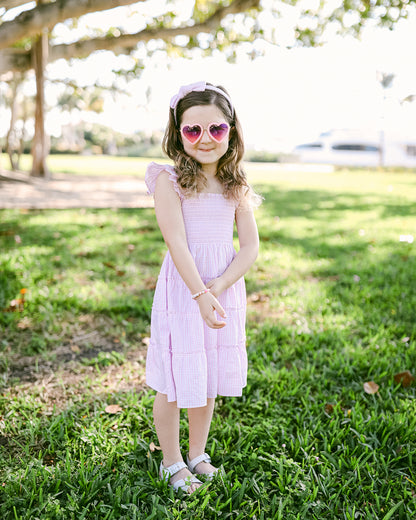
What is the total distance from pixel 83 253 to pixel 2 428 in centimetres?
263

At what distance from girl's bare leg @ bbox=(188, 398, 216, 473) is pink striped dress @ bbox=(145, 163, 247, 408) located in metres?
0.09

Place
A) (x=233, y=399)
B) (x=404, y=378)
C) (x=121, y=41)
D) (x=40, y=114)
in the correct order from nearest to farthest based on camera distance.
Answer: (x=233, y=399) → (x=404, y=378) → (x=121, y=41) → (x=40, y=114)

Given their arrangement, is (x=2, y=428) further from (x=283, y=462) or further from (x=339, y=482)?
(x=339, y=482)

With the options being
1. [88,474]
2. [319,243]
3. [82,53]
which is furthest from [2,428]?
[82,53]

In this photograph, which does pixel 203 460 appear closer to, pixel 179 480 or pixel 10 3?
pixel 179 480

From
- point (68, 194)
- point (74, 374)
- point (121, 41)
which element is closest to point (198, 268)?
point (74, 374)

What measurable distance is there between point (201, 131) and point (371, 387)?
61.4 inches

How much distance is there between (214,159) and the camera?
5.17ft

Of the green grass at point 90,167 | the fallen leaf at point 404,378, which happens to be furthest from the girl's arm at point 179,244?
the green grass at point 90,167

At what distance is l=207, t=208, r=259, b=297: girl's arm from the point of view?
153 centimetres

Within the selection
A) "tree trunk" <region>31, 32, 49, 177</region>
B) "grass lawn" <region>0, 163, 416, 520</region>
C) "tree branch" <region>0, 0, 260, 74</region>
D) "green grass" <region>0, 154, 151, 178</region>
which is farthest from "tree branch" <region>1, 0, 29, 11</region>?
"green grass" <region>0, 154, 151, 178</region>

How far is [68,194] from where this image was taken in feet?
30.4

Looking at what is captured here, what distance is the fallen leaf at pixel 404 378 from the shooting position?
228 centimetres

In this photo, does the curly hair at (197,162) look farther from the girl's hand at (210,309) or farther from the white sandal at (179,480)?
the white sandal at (179,480)
